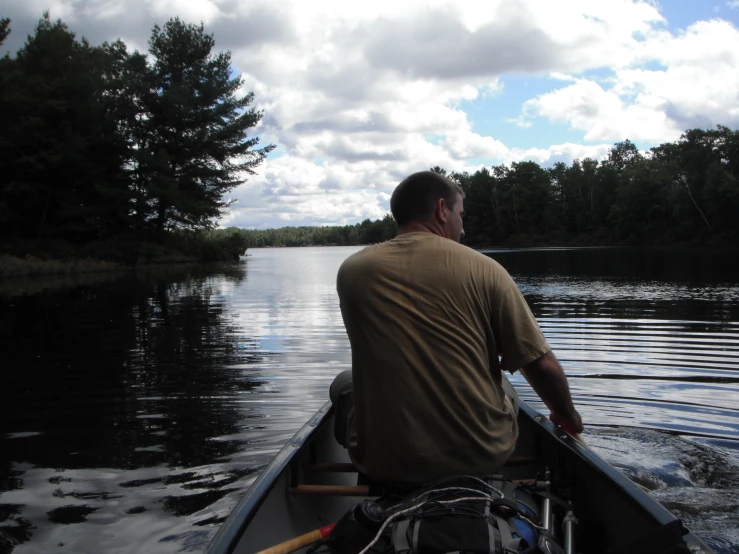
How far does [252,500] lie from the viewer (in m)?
2.60

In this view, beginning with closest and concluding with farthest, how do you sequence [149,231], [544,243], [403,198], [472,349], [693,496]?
[472,349], [403,198], [693,496], [149,231], [544,243]

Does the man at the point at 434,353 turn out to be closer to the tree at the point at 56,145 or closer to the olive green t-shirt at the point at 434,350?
the olive green t-shirt at the point at 434,350

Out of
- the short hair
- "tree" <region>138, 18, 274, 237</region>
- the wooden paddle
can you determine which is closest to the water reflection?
the wooden paddle

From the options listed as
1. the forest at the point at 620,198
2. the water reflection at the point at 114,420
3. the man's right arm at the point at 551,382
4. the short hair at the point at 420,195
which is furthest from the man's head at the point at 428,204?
the forest at the point at 620,198

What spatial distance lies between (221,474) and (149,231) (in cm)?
3970

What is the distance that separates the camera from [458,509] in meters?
1.93

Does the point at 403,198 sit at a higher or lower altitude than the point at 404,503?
higher

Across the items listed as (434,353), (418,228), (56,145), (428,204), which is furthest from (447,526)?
(56,145)

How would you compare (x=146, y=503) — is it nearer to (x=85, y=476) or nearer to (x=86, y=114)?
(x=85, y=476)

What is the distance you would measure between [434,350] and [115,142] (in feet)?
139

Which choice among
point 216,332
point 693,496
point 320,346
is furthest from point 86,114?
point 693,496

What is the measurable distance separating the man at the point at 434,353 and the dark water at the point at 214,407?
2226mm

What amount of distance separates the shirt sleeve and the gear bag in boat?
1.51 feet

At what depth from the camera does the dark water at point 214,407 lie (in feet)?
14.1
